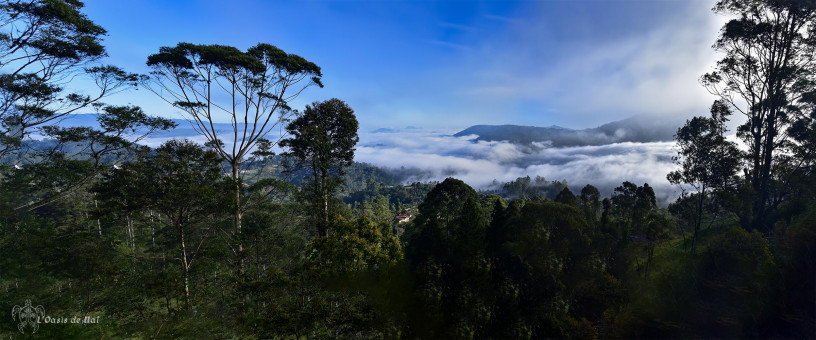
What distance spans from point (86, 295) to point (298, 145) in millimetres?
8376

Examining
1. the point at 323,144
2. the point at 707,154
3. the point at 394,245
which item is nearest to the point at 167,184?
the point at 323,144

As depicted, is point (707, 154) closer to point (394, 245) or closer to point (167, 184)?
point (394, 245)

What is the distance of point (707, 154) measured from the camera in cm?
1089

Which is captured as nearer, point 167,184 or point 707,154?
point 167,184

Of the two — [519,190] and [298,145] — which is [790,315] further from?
[519,190]

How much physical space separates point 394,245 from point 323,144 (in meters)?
4.73

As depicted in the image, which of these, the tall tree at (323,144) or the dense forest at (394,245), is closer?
the dense forest at (394,245)

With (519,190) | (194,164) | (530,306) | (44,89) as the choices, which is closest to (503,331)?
(530,306)

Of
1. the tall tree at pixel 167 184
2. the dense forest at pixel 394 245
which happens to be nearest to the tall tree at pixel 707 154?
the dense forest at pixel 394 245

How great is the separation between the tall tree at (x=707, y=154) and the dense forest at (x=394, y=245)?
5 cm

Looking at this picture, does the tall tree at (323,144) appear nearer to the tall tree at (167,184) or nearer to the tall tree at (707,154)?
the tall tree at (167,184)

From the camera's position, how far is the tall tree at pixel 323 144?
11102 millimetres

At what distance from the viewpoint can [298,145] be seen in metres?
11.2

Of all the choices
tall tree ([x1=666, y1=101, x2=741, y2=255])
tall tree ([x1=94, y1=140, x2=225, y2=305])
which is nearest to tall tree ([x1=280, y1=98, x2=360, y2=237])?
tall tree ([x1=94, y1=140, x2=225, y2=305])
